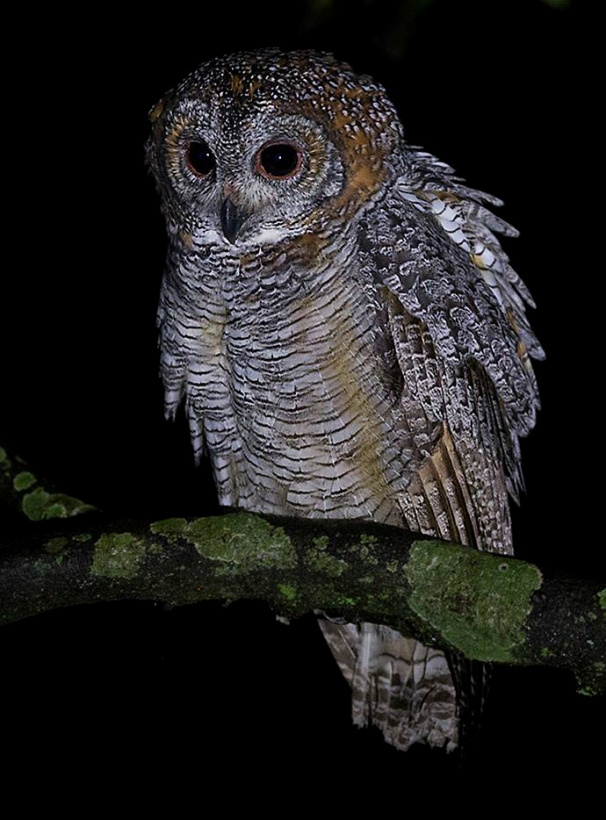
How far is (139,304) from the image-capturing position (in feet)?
18.3

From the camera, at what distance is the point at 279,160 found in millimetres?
2100

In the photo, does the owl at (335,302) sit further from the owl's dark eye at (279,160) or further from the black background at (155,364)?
the black background at (155,364)

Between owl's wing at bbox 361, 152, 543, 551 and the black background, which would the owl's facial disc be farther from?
the black background

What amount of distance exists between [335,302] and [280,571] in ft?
2.49

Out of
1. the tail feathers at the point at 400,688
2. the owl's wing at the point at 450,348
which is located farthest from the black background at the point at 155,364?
the owl's wing at the point at 450,348

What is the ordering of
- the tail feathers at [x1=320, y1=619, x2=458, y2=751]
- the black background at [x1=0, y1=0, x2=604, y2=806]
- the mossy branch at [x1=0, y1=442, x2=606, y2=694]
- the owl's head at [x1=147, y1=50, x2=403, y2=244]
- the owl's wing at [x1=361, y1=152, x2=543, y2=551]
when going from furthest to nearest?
the black background at [x1=0, y1=0, x2=604, y2=806], the tail feathers at [x1=320, y1=619, x2=458, y2=751], the owl's wing at [x1=361, y1=152, x2=543, y2=551], the owl's head at [x1=147, y1=50, x2=403, y2=244], the mossy branch at [x1=0, y1=442, x2=606, y2=694]

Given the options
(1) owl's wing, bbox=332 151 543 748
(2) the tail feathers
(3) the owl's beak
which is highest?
(3) the owl's beak

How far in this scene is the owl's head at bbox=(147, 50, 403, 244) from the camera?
2.06 meters

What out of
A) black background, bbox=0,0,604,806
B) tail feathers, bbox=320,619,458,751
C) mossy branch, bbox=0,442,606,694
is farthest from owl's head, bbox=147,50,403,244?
black background, bbox=0,0,604,806

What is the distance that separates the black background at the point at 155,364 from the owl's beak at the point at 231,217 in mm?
2261

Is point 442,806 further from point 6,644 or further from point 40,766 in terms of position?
point 6,644

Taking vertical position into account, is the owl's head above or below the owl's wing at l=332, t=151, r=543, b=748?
above

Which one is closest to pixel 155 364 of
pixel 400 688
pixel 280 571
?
pixel 400 688

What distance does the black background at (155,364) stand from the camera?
4.59m
